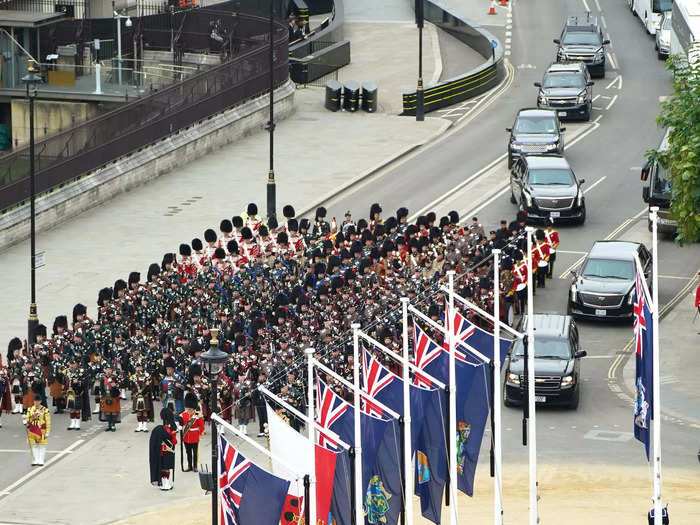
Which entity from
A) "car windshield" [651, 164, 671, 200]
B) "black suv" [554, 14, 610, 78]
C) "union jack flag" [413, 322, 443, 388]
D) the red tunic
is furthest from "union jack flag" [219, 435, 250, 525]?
"black suv" [554, 14, 610, 78]

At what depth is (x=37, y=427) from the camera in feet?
99.7

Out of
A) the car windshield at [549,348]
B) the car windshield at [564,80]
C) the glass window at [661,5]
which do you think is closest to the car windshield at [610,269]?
the car windshield at [549,348]

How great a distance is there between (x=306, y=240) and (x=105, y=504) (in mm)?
11344

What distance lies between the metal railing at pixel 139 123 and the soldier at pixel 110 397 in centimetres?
1336

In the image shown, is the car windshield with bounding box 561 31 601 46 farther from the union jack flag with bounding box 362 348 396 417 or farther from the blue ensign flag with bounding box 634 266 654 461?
the blue ensign flag with bounding box 634 266 654 461

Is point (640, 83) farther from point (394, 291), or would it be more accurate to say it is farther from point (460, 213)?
point (394, 291)

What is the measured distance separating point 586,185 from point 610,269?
11096 mm

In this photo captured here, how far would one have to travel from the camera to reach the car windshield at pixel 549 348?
33344 millimetres

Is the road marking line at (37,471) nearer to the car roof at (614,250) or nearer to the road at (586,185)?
the road at (586,185)

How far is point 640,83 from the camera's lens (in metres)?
61.5

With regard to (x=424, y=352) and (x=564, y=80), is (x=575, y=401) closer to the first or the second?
(x=424, y=352)

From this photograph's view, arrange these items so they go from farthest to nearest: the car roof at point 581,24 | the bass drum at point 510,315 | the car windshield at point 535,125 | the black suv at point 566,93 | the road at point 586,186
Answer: the car roof at point 581,24, the black suv at point 566,93, the car windshield at point 535,125, the bass drum at point 510,315, the road at point 586,186

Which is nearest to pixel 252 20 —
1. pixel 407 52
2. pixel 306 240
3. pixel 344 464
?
pixel 407 52

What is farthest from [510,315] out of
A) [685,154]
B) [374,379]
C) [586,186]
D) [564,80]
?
[564,80]
